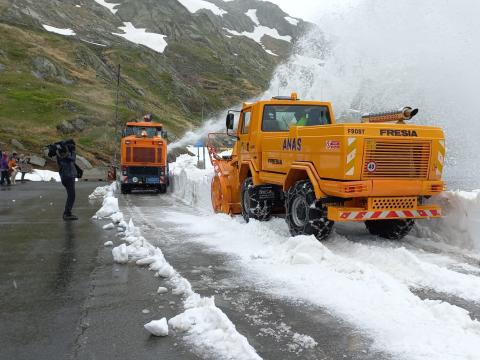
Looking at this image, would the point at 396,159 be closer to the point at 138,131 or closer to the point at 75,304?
the point at 75,304

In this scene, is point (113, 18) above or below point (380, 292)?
above

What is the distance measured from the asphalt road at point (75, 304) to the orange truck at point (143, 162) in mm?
11654

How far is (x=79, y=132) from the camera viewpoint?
4084 cm

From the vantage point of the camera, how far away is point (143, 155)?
20344 mm

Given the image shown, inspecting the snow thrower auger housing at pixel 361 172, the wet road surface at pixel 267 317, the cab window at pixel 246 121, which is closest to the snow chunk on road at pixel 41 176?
the cab window at pixel 246 121

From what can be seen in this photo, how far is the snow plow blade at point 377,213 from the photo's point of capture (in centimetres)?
663

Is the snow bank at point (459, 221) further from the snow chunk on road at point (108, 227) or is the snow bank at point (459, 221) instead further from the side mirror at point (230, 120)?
the snow chunk on road at point (108, 227)

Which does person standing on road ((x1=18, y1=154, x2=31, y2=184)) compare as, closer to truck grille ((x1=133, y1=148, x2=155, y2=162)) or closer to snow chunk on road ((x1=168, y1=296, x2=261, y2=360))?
truck grille ((x1=133, y1=148, x2=155, y2=162))

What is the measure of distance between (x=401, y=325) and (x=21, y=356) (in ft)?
10.6

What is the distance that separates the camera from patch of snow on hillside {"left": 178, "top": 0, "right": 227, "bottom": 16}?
6427 inches

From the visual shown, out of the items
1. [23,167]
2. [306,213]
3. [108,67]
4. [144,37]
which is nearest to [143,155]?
[23,167]

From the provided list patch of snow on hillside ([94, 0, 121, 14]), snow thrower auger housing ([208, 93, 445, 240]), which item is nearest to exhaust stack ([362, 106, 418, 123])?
snow thrower auger housing ([208, 93, 445, 240])

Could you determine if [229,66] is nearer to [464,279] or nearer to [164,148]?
[164,148]

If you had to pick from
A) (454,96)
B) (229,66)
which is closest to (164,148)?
(454,96)
